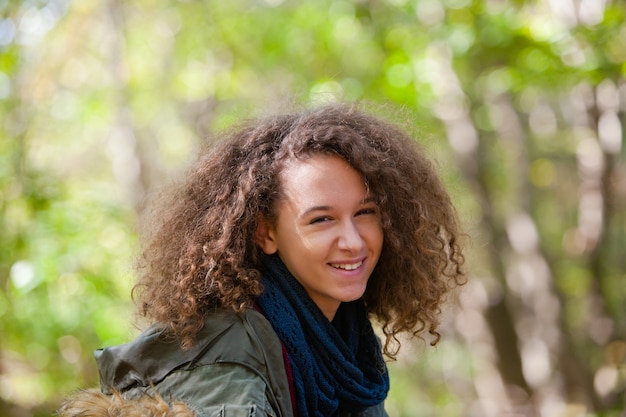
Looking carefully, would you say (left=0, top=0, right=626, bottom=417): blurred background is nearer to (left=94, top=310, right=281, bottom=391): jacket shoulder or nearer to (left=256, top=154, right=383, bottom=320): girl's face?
(left=256, top=154, right=383, bottom=320): girl's face

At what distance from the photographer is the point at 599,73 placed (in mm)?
5004

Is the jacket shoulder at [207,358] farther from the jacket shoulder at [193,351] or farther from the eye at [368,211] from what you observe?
the eye at [368,211]

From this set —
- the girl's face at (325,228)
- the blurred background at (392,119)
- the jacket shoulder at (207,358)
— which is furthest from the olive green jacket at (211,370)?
the blurred background at (392,119)

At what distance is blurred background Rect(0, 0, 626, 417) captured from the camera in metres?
4.93

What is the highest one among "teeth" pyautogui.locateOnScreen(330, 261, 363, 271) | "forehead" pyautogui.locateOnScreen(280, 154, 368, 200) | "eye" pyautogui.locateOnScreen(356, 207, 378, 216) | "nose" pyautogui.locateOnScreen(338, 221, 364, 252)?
"forehead" pyautogui.locateOnScreen(280, 154, 368, 200)

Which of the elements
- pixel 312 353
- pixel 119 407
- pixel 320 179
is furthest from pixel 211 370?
pixel 320 179

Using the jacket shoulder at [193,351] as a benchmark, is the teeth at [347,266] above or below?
above

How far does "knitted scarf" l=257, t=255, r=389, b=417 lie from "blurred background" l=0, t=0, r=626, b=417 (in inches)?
32.7

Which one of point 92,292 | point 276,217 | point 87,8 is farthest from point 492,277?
point 276,217

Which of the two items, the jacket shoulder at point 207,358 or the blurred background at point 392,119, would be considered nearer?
the jacket shoulder at point 207,358

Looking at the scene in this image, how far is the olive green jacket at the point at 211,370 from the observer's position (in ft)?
7.16

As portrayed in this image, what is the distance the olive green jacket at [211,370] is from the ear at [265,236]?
287mm

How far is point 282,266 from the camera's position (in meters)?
2.62

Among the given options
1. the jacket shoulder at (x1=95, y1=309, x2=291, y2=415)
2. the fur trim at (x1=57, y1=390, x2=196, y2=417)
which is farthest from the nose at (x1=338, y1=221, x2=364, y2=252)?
the fur trim at (x1=57, y1=390, x2=196, y2=417)
